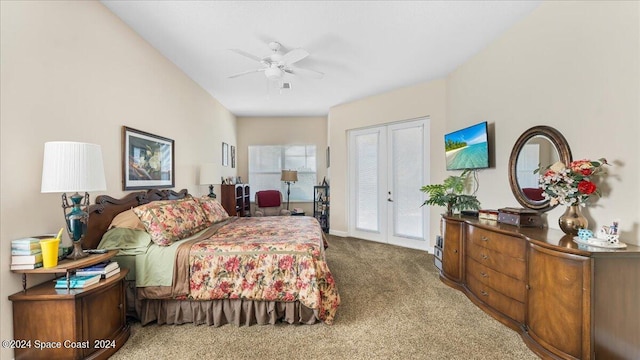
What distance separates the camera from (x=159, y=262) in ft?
7.48

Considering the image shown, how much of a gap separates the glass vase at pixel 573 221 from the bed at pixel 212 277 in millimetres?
1870

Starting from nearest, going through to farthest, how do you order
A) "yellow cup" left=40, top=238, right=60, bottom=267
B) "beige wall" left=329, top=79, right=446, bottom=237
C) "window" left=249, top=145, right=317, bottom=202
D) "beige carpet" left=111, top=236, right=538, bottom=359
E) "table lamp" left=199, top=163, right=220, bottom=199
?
"yellow cup" left=40, top=238, right=60, bottom=267 < "beige carpet" left=111, top=236, right=538, bottom=359 < "table lamp" left=199, top=163, right=220, bottom=199 < "beige wall" left=329, top=79, right=446, bottom=237 < "window" left=249, top=145, right=317, bottom=202

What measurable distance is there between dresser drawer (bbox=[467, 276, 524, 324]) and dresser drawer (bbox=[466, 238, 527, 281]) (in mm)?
214

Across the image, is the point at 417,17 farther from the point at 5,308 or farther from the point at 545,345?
the point at 5,308

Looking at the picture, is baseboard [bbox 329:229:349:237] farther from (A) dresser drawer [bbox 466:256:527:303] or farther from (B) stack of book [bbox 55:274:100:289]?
(B) stack of book [bbox 55:274:100:289]

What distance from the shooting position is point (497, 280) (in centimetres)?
235

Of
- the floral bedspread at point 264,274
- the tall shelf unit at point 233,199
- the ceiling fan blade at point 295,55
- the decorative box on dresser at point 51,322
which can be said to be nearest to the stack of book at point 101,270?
the decorative box on dresser at point 51,322

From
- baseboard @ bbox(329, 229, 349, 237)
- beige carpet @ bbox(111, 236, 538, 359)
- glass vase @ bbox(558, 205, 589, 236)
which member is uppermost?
glass vase @ bbox(558, 205, 589, 236)

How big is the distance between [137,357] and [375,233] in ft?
13.8

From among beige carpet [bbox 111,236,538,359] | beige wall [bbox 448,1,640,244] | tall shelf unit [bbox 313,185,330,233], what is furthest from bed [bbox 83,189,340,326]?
tall shelf unit [bbox 313,185,330,233]

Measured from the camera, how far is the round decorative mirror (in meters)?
2.25

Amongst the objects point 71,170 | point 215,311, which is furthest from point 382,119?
point 71,170

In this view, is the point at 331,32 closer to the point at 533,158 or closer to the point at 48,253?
the point at 533,158

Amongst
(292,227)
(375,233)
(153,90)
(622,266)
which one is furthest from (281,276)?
(375,233)
